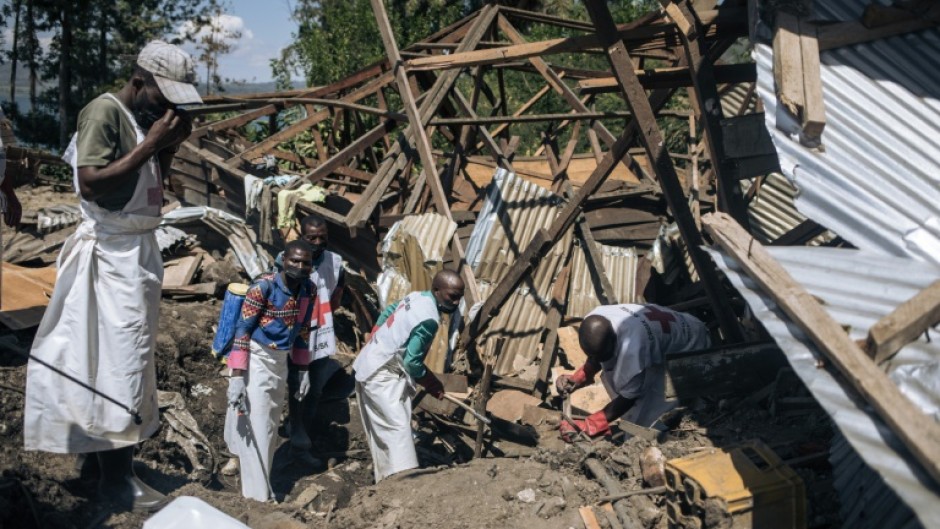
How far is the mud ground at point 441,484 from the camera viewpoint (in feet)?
14.2

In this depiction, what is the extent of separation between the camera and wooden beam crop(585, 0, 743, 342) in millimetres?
5492

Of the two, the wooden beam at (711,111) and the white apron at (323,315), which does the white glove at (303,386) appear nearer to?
the white apron at (323,315)

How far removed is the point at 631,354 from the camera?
18.1 feet

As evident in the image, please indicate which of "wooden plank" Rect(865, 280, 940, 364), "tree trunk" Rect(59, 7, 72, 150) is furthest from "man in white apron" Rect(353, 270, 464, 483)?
"tree trunk" Rect(59, 7, 72, 150)

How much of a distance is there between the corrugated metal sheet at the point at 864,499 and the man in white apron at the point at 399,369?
2.52 metres

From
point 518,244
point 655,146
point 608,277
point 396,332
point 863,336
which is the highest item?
point 655,146

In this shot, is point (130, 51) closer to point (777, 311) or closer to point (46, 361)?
point (46, 361)

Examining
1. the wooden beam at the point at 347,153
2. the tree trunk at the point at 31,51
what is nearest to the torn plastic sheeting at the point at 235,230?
the wooden beam at the point at 347,153

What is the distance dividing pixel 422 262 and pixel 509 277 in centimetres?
123

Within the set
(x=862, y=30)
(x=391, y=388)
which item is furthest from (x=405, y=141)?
(x=862, y=30)

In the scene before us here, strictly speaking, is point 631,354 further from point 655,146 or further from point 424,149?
point 424,149

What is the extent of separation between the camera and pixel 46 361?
170 inches

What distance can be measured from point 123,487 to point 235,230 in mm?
5655

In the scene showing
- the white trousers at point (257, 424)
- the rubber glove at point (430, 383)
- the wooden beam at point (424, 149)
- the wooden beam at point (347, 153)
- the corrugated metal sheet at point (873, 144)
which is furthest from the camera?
the wooden beam at point (347, 153)
